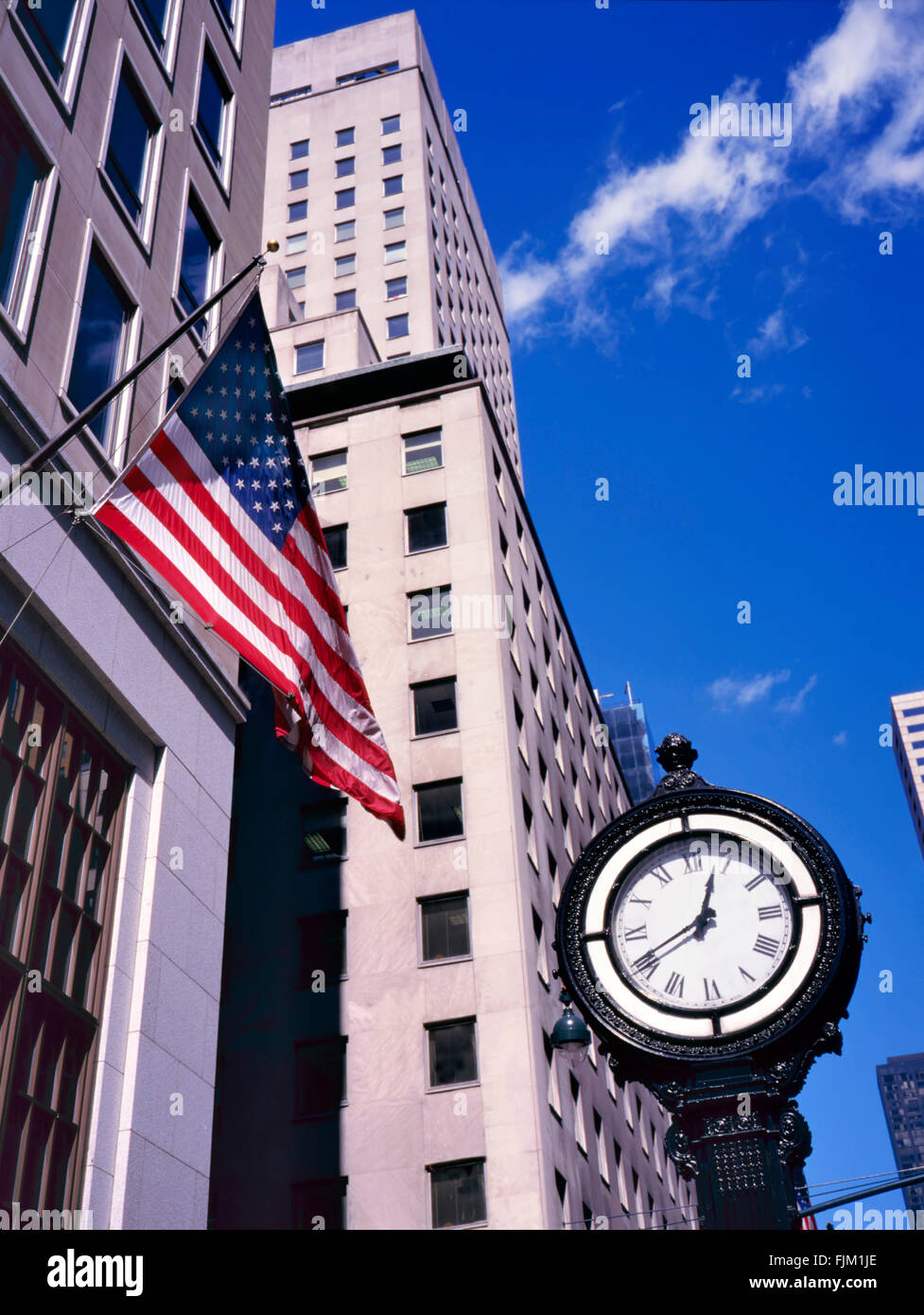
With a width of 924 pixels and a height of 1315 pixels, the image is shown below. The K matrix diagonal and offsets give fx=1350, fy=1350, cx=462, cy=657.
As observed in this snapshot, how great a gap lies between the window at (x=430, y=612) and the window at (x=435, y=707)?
67.5 inches

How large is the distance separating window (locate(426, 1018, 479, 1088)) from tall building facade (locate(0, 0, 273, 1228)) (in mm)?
15337

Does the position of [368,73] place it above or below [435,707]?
above

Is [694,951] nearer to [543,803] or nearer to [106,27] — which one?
[106,27]

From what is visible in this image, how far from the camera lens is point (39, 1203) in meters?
14.2

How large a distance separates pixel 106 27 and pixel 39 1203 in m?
16.9

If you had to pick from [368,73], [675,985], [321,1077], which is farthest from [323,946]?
[368,73]

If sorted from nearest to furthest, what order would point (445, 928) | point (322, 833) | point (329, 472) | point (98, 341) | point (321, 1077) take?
1. point (98, 341)
2. point (321, 1077)
3. point (445, 928)
4. point (322, 833)
5. point (329, 472)

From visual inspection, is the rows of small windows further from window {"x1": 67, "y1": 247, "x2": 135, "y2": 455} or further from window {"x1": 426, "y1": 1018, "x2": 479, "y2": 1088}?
window {"x1": 426, "y1": 1018, "x2": 479, "y2": 1088}

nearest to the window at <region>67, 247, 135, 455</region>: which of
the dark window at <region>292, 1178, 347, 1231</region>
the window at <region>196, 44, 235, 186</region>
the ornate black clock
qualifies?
the window at <region>196, 44, 235, 186</region>

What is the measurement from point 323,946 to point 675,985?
99.3ft

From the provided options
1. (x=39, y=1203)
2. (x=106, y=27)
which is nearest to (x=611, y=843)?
(x=39, y=1203)

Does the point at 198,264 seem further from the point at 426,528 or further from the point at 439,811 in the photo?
the point at 426,528

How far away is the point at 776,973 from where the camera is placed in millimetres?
6359

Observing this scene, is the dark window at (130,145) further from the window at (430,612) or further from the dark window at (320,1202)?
the dark window at (320,1202)
